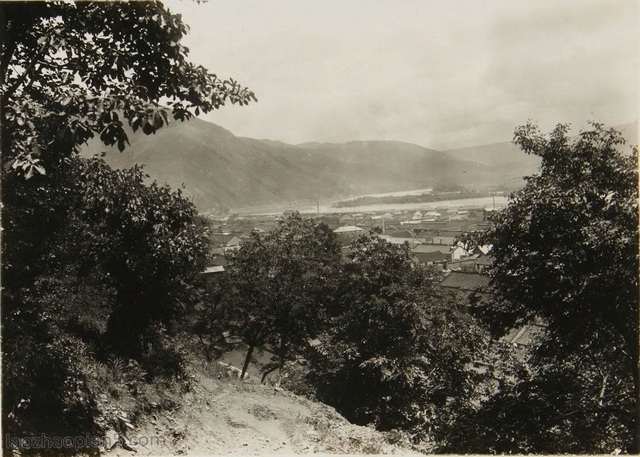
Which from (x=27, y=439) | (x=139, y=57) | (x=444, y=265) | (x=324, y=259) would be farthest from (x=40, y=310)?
(x=444, y=265)

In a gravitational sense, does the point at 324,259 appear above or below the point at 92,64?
below

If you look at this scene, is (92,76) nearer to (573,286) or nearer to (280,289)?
(573,286)

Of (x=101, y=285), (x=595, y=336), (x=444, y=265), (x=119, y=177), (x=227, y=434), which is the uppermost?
(x=119, y=177)

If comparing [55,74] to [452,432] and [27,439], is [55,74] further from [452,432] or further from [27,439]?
[452,432]

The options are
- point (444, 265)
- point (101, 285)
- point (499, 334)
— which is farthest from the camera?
point (444, 265)

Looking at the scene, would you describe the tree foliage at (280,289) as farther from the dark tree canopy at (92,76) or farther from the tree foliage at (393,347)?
the dark tree canopy at (92,76)

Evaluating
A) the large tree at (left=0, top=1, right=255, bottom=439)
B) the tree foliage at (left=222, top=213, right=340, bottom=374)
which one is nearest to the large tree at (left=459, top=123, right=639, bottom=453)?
the large tree at (left=0, top=1, right=255, bottom=439)

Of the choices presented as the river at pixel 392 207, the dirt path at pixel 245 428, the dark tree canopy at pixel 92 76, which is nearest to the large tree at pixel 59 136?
the dark tree canopy at pixel 92 76

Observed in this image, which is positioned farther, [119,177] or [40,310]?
[119,177]
